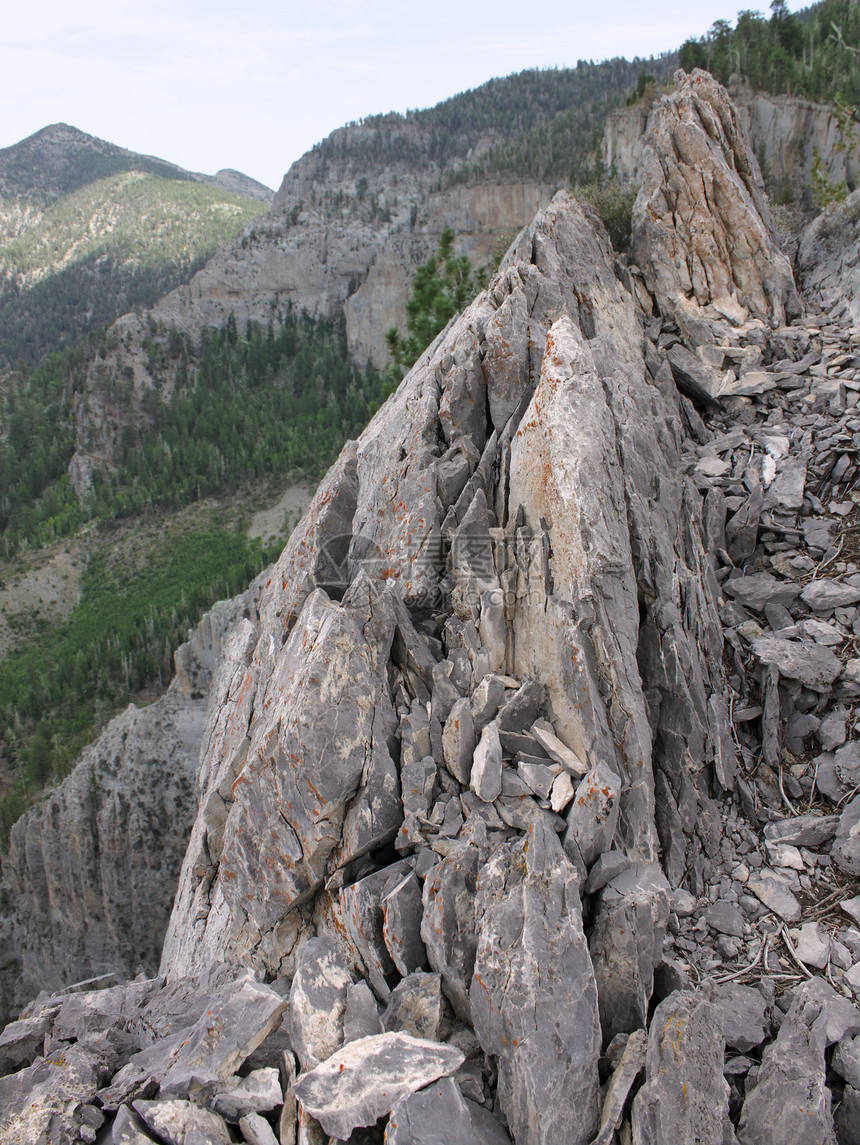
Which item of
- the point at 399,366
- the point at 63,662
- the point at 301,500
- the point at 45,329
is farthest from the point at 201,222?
the point at 399,366

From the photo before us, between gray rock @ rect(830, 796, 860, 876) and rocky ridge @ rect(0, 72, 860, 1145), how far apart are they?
0.03 metres

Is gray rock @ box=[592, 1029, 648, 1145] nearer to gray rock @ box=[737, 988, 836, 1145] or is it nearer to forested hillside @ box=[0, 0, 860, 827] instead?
gray rock @ box=[737, 988, 836, 1145]

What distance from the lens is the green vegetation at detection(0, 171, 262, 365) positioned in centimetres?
15075

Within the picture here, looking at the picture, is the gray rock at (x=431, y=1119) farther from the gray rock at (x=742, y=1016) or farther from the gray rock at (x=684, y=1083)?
the gray rock at (x=742, y=1016)

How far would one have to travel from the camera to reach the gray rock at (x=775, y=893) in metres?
6.64

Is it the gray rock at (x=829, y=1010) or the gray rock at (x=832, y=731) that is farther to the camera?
the gray rock at (x=832, y=731)

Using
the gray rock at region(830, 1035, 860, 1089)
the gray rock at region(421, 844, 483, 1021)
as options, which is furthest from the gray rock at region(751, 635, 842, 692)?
the gray rock at region(421, 844, 483, 1021)

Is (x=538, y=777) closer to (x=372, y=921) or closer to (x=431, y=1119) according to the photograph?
(x=372, y=921)

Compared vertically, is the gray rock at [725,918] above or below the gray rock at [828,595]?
below

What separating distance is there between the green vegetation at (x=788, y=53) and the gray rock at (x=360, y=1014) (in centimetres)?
5461

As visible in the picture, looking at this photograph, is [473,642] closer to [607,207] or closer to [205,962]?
[205,962]

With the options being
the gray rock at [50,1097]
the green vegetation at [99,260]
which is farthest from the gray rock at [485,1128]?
the green vegetation at [99,260]

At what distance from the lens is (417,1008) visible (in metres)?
5.91

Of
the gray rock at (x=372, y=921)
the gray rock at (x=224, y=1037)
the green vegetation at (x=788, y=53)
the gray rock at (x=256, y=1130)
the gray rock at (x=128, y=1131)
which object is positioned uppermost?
the green vegetation at (x=788, y=53)
